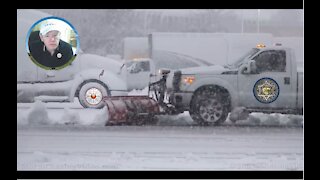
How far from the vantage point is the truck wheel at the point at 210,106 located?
9.32 m

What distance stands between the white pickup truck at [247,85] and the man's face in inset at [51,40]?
1.88 m

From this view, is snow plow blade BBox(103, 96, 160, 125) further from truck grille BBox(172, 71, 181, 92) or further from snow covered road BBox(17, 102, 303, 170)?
truck grille BBox(172, 71, 181, 92)

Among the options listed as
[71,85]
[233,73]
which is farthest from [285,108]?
[71,85]

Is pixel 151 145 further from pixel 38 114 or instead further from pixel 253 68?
pixel 253 68

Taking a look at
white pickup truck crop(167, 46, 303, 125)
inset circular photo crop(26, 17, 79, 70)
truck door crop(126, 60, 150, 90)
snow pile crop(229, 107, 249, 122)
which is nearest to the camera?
inset circular photo crop(26, 17, 79, 70)

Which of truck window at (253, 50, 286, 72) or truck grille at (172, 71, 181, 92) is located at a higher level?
truck window at (253, 50, 286, 72)

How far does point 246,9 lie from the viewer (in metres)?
8.92

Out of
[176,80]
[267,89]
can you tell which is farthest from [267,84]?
[176,80]

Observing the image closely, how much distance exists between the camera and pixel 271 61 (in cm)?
927

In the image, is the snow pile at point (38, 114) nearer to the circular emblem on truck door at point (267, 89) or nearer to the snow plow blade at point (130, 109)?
the snow plow blade at point (130, 109)

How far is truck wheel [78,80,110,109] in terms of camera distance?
913 centimetres

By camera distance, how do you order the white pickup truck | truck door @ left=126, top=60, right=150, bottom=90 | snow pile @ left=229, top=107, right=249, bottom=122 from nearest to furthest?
truck door @ left=126, top=60, right=150, bottom=90
the white pickup truck
snow pile @ left=229, top=107, right=249, bottom=122

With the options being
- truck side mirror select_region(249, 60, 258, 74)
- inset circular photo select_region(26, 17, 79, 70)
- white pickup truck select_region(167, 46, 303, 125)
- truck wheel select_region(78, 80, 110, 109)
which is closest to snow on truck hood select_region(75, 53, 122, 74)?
inset circular photo select_region(26, 17, 79, 70)
